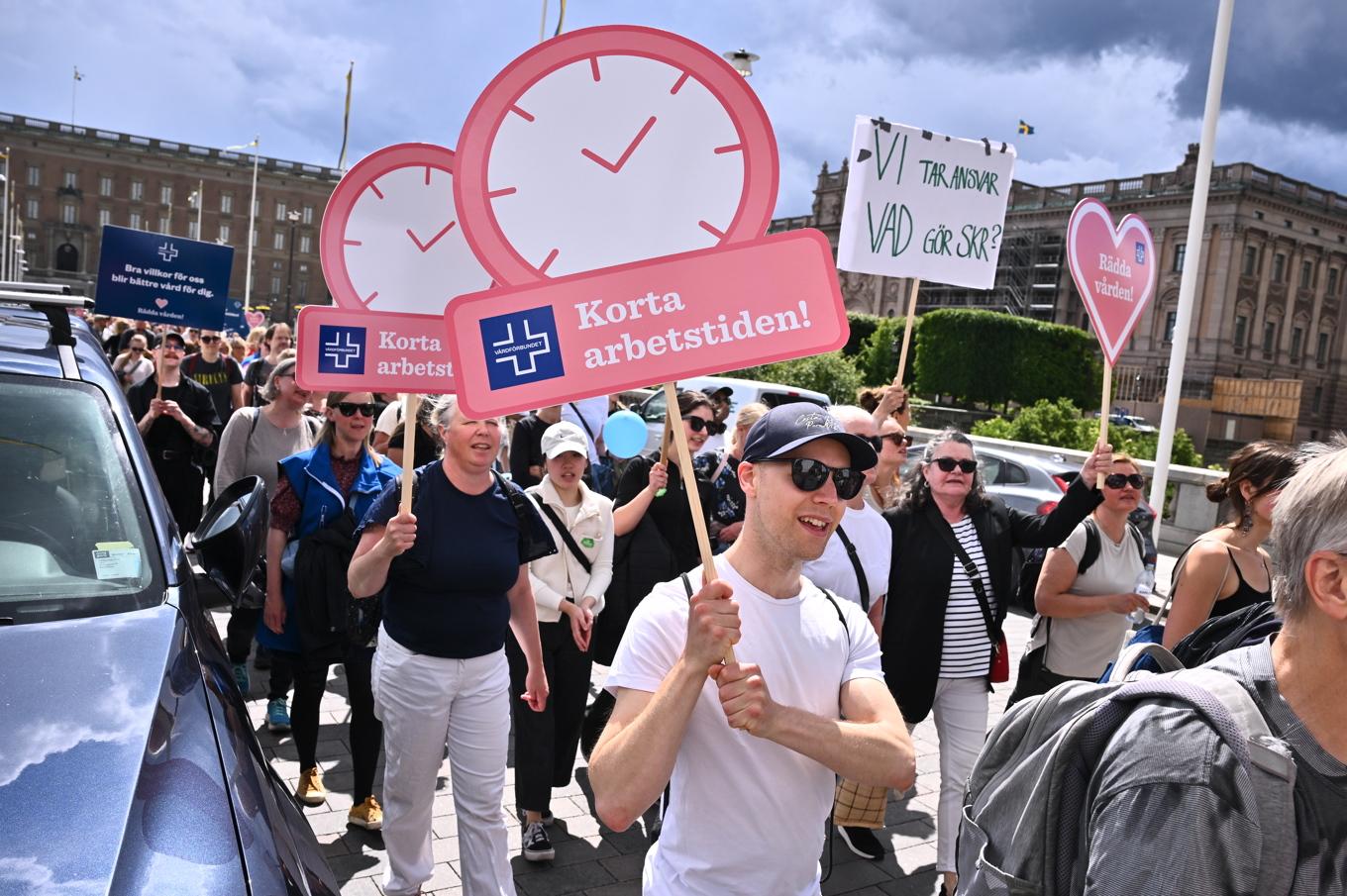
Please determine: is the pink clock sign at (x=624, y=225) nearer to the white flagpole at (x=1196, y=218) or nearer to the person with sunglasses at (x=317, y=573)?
the person with sunglasses at (x=317, y=573)

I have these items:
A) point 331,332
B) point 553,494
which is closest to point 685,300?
point 331,332

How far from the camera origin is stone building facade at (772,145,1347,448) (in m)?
62.9

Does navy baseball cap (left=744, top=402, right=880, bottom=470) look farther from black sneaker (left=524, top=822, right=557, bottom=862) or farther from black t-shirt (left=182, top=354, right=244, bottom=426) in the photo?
black t-shirt (left=182, top=354, right=244, bottom=426)

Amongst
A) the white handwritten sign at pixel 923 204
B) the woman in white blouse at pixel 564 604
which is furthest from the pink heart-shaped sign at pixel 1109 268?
the woman in white blouse at pixel 564 604

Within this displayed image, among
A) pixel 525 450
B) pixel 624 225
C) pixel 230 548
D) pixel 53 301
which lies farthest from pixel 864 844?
pixel 525 450

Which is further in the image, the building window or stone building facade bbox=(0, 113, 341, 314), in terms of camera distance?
stone building facade bbox=(0, 113, 341, 314)

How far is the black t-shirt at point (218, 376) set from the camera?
9727mm

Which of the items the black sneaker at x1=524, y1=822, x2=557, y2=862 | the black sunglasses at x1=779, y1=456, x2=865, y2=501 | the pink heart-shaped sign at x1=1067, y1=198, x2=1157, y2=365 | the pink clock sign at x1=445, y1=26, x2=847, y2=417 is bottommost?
the black sneaker at x1=524, y1=822, x2=557, y2=862

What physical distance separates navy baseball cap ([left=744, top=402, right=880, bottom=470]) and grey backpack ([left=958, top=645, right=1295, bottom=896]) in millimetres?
692

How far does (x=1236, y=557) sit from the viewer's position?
359 centimetres

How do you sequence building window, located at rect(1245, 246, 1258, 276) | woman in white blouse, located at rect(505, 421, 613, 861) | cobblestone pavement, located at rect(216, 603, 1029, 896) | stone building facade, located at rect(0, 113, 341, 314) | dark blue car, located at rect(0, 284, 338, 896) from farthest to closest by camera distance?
stone building facade, located at rect(0, 113, 341, 314)
building window, located at rect(1245, 246, 1258, 276)
woman in white blouse, located at rect(505, 421, 613, 861)
cobblestone pavement, located at rect(216, 603, 1029, 896)
dark blue car, located at rect(0, 284, 338, 896)

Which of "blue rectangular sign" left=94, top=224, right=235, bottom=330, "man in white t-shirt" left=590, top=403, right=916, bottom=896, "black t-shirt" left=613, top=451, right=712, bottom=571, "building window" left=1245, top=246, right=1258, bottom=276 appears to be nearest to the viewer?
"man in white t-shirt" left=590, top=403, right=916, bottom=896

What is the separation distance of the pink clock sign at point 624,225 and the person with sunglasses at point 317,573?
2.51 metres

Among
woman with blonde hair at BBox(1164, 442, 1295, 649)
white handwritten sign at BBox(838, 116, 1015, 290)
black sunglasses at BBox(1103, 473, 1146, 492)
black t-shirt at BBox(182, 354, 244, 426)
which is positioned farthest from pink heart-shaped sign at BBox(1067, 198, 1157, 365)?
black t-shirt at BBox(182, 354, 244, 426)
